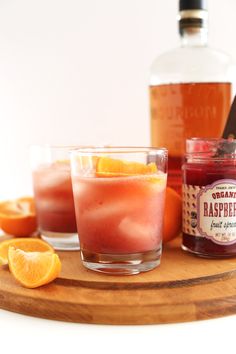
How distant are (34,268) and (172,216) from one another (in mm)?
405

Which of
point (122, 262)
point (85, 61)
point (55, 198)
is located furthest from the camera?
point (85, 61)

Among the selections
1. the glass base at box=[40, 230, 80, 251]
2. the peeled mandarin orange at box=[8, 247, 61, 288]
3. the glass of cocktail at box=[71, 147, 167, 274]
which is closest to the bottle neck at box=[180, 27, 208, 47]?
the glass of cocktail at box=[71, 147, 167, 274]

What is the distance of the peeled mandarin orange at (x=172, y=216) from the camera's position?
1490 millimetres

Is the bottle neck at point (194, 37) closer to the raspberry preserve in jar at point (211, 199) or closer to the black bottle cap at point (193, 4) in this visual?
the black bottle cap at point (193, 4)

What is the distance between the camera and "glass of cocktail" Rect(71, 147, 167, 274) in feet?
4.15

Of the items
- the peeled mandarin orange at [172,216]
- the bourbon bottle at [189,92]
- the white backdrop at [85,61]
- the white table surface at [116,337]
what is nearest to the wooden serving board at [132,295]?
the white table surface at [116,337]

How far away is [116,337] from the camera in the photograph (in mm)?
1074

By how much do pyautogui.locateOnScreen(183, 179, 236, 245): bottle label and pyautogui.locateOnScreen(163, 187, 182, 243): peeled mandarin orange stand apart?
0.39 ft

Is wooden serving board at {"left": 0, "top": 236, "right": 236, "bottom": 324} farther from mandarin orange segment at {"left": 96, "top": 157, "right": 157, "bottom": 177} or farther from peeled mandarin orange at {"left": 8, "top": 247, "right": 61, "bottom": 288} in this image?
mandarin orange segment at {"left": 96, "top": 157, "right": 157, "bottom": 177}

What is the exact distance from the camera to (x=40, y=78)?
2266mm

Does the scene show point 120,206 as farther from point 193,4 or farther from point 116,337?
point 193,4

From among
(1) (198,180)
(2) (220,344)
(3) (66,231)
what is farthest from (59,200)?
(2) (220,344)

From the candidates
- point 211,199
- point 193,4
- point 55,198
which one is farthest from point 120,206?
point 193,4

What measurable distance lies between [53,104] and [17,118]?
0.15 m
